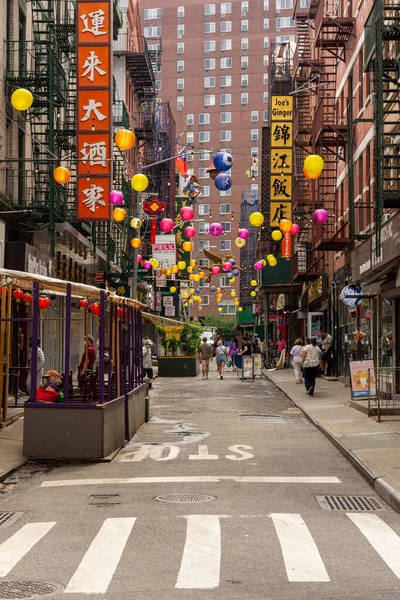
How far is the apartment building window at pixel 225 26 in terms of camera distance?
13788 centimetres

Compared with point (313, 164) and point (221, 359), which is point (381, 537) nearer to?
point (313, 164)

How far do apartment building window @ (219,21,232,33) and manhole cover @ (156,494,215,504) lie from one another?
435ft

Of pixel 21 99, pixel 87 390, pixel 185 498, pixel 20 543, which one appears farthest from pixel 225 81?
pixel 20 543

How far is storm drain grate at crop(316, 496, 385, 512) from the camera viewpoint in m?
10.9

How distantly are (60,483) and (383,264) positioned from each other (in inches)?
494

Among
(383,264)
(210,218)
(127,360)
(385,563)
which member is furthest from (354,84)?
(210,218)

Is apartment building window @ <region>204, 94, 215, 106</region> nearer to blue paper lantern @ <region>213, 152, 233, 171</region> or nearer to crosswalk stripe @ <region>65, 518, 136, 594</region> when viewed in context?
blue paper lantern @ <region>213, 152, 233, 171</region>

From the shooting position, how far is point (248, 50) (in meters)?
137

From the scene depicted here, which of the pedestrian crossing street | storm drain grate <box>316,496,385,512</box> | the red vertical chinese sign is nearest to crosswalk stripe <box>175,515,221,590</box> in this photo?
the pedestrian crossing street

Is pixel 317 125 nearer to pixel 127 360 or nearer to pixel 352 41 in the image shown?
pixel 352 41

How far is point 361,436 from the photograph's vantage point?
17.0 meters

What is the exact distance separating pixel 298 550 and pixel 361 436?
8.71 meters

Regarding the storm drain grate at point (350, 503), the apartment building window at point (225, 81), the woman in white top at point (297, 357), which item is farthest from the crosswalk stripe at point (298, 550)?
the apartment building window at point (225, 81)

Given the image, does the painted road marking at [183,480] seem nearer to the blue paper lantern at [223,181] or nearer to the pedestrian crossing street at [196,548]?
the pedestrian crossing street at [196,548]
